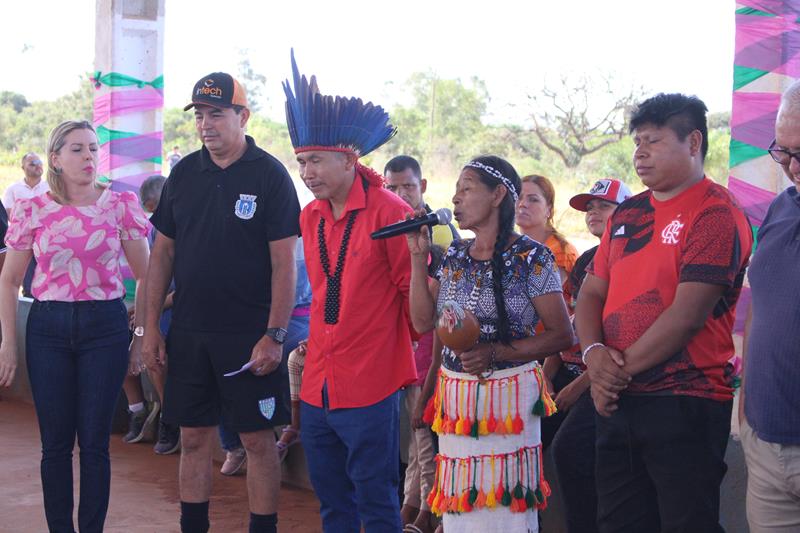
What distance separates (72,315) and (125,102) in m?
5.41

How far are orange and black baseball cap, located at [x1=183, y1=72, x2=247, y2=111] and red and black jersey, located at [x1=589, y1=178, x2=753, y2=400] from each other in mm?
2055

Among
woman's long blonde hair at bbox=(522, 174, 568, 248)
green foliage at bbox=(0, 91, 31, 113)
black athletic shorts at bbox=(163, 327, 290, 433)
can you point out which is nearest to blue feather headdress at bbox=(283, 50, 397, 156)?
black athletic shorts at bbox=(163, 327, 290, 433)

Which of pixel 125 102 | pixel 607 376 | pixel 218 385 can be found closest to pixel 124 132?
pixel 125 102

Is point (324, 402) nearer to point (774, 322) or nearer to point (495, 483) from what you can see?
point (495, 483)

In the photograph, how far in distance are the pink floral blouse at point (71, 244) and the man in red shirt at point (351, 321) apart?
1147 millimetres

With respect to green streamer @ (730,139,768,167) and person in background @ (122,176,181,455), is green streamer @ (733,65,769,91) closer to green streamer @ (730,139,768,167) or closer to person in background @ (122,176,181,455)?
green streamer @ (730,139,768,167)

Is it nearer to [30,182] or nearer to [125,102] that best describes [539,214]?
[125,102]

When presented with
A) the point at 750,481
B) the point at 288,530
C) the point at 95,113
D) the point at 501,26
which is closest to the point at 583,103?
the point at 501,26

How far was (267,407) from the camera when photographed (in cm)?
468

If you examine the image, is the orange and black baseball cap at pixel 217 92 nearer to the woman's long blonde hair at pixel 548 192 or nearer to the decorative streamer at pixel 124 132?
the woman's long blonde hair at pixel 548 192

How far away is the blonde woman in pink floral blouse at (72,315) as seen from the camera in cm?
486

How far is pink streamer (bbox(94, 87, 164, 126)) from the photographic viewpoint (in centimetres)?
977

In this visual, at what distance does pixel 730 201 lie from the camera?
3.55 m

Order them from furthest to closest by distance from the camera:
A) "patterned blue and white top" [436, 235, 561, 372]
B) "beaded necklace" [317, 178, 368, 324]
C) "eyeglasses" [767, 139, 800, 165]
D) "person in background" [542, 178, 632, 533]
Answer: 1. "person in background" [542, 178, 632, 533]
2. "beaded necklace" [317, 178, 368, 324]
3. "patterned blue and white top" [436, 235, 561, 372]
4. "eyeglasses" [767, 139, 800, 165]
